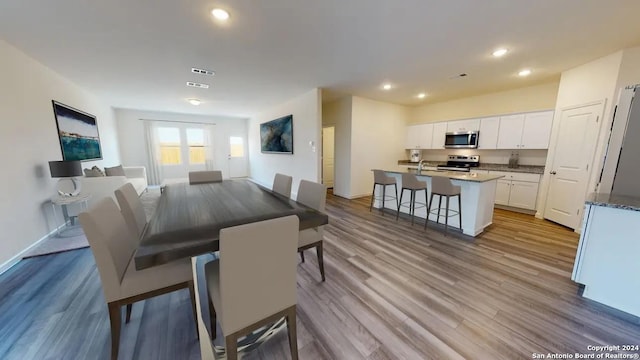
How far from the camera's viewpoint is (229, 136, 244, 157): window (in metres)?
8.16

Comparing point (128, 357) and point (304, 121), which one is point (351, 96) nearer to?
point (304, 121)

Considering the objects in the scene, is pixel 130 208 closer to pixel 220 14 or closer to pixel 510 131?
pixel 220 14

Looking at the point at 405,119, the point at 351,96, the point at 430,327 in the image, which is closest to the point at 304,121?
the point at 351,96

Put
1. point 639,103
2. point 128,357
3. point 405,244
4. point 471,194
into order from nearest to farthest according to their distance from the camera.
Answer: point 128,357 < point 639,103 < point 405,244 < point 471,194

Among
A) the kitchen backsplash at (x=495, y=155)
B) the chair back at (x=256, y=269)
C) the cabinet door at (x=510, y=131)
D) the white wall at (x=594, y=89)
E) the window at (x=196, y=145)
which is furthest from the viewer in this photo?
the window at (x=196, y=145)

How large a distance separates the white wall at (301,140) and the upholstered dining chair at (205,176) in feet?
6.89

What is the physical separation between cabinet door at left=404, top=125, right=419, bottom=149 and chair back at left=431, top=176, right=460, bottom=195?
123 inches

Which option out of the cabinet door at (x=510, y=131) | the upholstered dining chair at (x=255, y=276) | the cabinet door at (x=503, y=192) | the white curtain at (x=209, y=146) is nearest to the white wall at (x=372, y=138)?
the cabinet door at (x=510, y=131)

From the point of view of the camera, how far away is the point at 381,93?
A: 4.75m

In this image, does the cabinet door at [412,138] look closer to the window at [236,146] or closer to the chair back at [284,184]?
the chair back at [284,184]

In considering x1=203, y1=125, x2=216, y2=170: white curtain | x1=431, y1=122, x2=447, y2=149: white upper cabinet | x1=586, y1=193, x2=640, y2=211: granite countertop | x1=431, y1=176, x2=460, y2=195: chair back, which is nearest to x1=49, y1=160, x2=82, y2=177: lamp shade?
x1=203, y1=125, x2=216, y2=170: white curtain

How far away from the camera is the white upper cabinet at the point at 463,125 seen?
480cm

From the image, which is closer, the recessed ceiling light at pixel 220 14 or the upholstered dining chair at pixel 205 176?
the recessed ceiling light at pixel 220 14

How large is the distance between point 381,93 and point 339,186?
2449 millimetres
